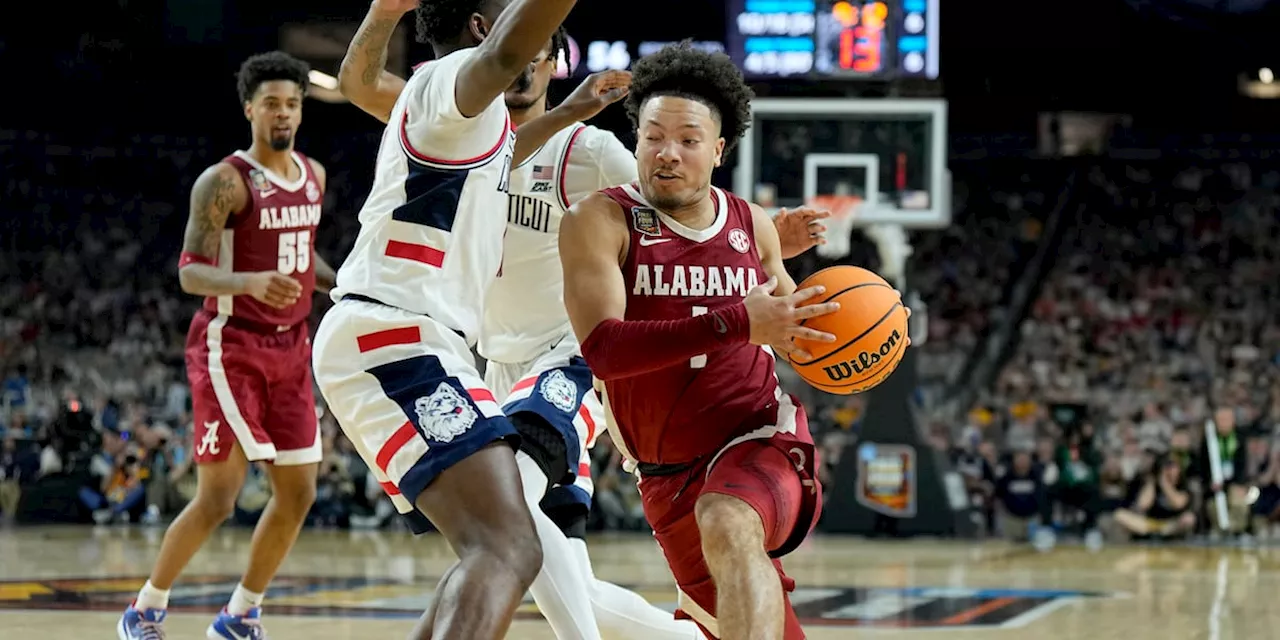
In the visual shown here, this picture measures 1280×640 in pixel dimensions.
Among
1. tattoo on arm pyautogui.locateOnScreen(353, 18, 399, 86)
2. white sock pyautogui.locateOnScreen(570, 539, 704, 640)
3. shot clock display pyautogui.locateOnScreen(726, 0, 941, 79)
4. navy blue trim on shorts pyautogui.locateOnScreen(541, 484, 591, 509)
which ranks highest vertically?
shot clock display pyautogui.locateOnScreen(726, 0, 941, 79)

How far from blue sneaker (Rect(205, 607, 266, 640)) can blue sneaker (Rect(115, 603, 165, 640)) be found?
20 cm

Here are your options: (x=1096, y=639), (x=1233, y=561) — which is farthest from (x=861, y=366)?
(x=1233, y=561)

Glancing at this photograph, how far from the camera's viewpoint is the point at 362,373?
4.04 meters

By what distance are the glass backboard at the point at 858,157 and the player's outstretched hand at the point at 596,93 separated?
9189mm

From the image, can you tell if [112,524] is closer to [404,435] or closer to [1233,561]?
[1233,561]

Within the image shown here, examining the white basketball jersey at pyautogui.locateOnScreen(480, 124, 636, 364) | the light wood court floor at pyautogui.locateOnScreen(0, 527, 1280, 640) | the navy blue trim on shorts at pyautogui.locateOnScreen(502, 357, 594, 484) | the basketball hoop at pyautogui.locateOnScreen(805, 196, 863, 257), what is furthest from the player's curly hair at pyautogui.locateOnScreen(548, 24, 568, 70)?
the basketball hoop at pyautogui.locateOnScreen(805, 196, 863, 257)

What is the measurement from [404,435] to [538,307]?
1.38 meters

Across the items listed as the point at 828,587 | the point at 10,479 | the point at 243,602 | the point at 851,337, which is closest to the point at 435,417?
the point at 851,337

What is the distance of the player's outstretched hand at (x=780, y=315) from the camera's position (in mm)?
3861

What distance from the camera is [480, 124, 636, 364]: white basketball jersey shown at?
17.3 ft

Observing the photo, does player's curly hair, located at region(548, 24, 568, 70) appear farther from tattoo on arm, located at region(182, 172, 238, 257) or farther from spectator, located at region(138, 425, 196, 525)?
spectator, located at region(138, 425, 196, 525)

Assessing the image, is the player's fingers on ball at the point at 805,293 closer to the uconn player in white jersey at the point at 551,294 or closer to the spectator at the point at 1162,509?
the uconn player in white jersey at the point at 551,294

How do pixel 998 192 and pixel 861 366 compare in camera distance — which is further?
pixel 998 192

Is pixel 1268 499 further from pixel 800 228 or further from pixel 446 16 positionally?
pixel 446 16
